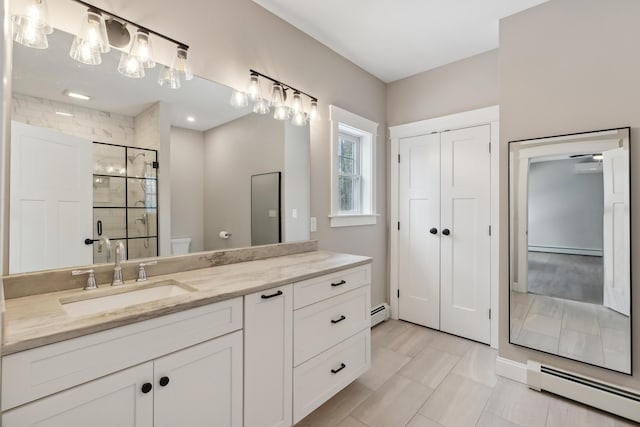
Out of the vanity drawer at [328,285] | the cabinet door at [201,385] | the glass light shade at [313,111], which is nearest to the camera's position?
the cabinet door at [201,385]

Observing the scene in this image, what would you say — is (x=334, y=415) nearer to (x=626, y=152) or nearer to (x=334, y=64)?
(x=626, y=152)

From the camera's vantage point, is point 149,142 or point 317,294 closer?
point 149,142

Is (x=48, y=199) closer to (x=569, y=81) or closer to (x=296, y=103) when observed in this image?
(x=296, y=103)

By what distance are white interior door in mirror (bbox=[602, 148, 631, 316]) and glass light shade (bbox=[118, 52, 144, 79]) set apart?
278 cm

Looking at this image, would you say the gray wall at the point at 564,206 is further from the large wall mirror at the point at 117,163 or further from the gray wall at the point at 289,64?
the large wall mirror at the point at 117,163

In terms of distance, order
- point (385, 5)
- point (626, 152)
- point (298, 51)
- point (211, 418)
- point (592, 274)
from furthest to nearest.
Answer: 1. point (298, 51)
2. point (385, 5)
3. point (592, 274)
4. point (626, 152)
5. point (211, 418)

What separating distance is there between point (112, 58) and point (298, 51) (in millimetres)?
1346

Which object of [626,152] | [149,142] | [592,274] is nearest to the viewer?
[149,142]

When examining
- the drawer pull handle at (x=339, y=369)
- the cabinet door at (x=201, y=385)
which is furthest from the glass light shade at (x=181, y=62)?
the drawer pull handle at (x=339, y=369)

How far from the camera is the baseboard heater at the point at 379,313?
312cm

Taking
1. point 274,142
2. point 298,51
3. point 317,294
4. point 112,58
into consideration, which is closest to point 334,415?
point 317,294

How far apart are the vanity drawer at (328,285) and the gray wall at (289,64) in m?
0.63

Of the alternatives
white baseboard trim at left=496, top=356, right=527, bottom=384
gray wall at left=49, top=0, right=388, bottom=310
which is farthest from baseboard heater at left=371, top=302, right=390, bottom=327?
white baseboard trim at left=496, top=356, right=527, bottom=384

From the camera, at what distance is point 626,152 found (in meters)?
1.82
